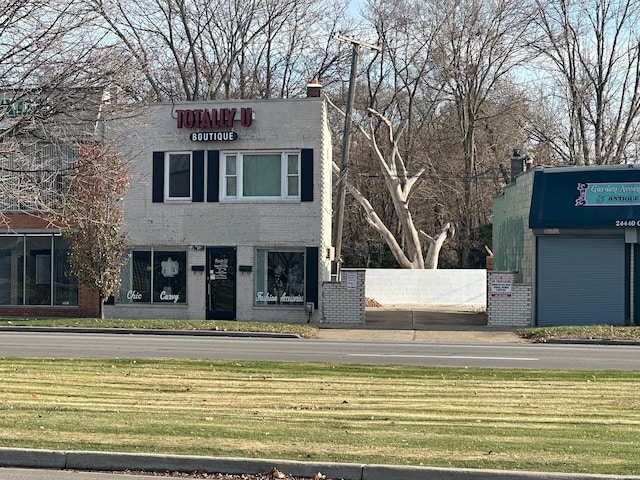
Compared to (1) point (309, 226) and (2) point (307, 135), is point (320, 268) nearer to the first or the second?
(1) point (309, 226)

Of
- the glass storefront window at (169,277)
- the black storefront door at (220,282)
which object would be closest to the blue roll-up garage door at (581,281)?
the black storefront door at (220,282)

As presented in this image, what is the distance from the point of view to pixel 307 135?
2772cm

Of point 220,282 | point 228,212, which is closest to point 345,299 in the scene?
point 220,282

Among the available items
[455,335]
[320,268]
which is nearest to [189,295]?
[320,268]

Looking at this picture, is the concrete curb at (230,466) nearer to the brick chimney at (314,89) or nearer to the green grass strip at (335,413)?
the green grass strip at (335,413)

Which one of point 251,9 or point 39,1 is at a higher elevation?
point 251,9

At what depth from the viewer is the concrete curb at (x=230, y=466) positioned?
7.44 meters

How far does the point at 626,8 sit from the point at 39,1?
118 feet

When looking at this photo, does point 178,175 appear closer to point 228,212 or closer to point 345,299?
point 228,212

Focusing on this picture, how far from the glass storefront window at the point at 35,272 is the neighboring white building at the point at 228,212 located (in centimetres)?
213

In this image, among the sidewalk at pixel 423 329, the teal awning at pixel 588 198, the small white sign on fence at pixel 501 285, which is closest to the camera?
the sidewalk at pixel 423 329

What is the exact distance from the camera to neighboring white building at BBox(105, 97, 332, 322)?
27766 millimetres

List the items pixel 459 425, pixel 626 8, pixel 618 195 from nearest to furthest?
pixel 459 425 < pixel 618 195 < pixel 626 8

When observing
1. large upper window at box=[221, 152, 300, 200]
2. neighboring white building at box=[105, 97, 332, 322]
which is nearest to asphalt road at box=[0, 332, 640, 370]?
neighboring white building at box=[105, 97, 332, 322]
